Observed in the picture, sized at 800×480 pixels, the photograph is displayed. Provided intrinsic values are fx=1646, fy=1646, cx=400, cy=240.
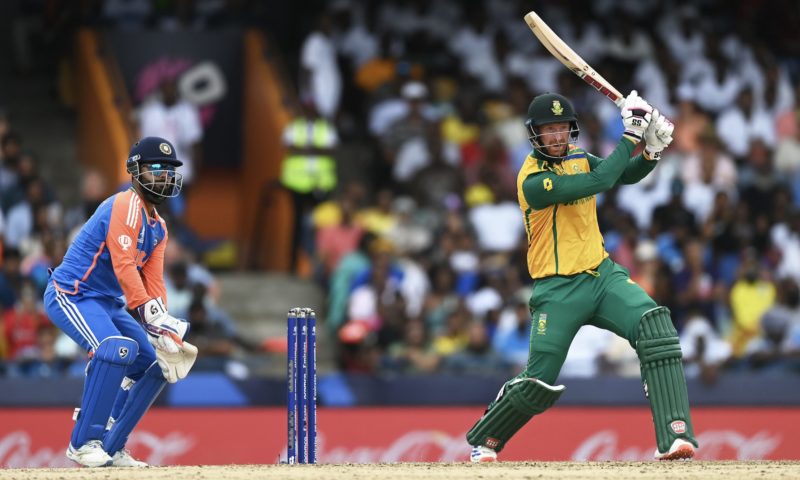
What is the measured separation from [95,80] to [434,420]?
6527 mm

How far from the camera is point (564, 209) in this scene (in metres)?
9.97

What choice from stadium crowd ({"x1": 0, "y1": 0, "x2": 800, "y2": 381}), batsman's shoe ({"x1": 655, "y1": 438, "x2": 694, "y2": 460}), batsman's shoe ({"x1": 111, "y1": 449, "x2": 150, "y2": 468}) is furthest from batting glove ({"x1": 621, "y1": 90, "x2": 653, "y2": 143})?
stadium crowd ({"x1": 0, "y1": 0, "x2": 800, "y2": 381})

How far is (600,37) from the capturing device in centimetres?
2080

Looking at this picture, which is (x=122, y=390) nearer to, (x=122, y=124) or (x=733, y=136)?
(x=122, y=124)

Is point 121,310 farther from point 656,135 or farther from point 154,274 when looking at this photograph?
point 656,135

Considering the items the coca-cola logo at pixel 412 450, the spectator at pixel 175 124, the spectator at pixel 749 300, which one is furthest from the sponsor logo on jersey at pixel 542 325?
the spectator at pixel 175 124

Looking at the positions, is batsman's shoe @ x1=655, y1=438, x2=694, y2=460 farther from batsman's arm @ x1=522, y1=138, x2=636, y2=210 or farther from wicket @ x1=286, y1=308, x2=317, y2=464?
wicket @ x1=286, y1=308, x2=317, y2=464

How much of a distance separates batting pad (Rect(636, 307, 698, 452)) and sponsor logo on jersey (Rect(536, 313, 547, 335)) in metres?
0.58

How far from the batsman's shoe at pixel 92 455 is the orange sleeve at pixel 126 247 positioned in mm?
883

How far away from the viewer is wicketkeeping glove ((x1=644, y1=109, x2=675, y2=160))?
9883mm

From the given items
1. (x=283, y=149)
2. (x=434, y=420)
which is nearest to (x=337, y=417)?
(x=434, y=420)

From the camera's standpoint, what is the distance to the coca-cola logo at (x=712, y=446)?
14.8 metres

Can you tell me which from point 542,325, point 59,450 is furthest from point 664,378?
point 59,450

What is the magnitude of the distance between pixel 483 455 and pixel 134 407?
2.19 m
